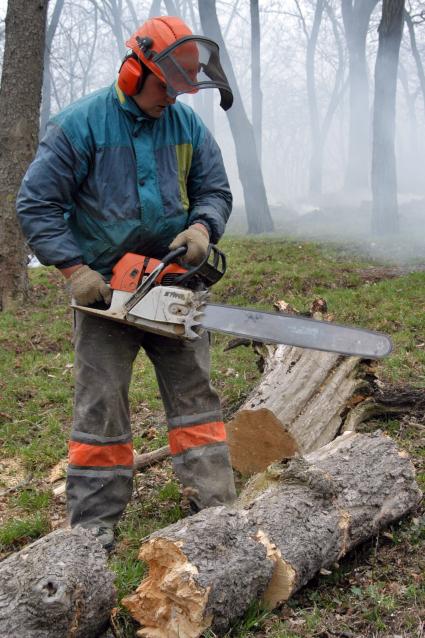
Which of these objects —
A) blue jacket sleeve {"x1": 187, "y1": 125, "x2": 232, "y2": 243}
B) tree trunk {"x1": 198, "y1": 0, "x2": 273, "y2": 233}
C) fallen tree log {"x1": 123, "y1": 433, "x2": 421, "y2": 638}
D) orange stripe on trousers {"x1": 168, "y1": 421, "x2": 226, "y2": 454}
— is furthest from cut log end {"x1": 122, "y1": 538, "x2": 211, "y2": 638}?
tree trunk {"x1": 198, "y1": 0, "x2": 273, "y2": 233}

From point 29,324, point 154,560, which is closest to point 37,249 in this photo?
A: point 154,560

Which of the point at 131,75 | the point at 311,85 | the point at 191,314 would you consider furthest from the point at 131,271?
the point at 311,85

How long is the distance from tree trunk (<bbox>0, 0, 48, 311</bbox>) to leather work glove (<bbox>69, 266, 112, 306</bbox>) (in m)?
5.05

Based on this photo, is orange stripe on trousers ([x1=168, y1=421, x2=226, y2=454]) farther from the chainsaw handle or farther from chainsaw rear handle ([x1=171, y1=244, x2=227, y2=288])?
the chainsaw handle

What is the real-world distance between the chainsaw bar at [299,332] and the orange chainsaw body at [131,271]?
14.1 inches

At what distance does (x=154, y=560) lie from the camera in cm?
234

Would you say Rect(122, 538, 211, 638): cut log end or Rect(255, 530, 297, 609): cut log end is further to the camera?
Rect(255, 530, 297, 609): cut log end

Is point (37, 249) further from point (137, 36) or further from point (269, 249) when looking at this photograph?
point (269, 249)

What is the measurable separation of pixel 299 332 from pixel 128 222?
91 centimetres

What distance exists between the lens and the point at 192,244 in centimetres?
282

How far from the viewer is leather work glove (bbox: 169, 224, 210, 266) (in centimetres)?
282

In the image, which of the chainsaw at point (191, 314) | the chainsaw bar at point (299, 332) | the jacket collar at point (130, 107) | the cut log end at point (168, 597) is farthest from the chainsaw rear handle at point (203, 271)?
the cut log end at point (168, 597)

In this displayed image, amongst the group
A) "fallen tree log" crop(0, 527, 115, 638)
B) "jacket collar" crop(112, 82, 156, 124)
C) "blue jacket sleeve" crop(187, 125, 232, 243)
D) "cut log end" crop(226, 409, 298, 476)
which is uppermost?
"jacket collar" crop(112, 82, 156, 124)

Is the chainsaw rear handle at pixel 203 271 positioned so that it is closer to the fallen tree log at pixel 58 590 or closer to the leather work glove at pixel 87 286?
the leather work glove at pixel 87 286
